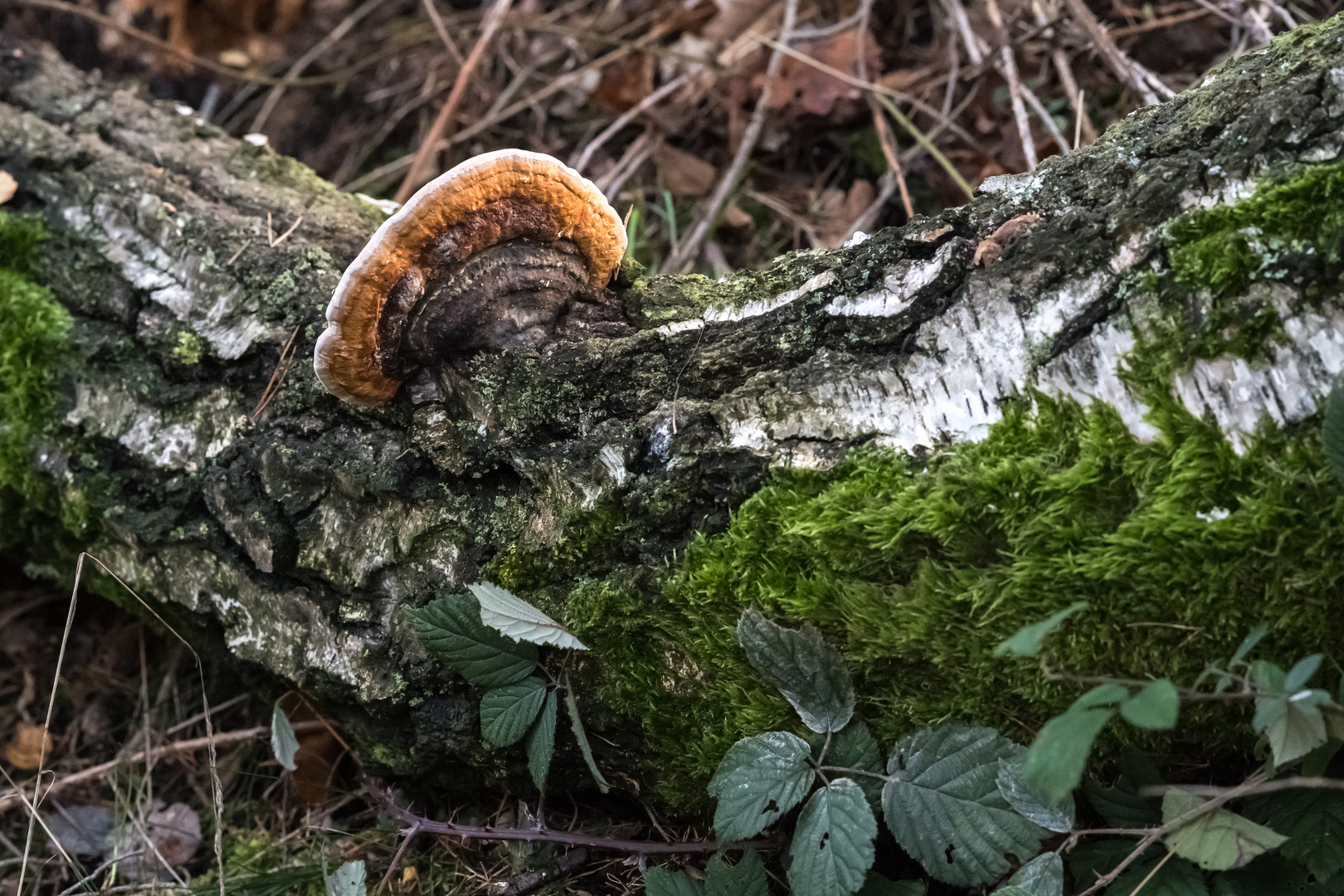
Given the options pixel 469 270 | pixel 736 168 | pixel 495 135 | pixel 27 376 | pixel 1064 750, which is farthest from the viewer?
pixel 495 135

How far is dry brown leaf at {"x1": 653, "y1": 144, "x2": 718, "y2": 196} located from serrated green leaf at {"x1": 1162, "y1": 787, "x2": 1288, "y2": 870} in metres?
3.26

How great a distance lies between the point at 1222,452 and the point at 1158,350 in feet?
0.75

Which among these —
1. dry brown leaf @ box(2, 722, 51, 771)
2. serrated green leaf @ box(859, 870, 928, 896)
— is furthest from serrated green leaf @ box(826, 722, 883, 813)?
dry brown leaf @ box(2, 722, 51, 771)

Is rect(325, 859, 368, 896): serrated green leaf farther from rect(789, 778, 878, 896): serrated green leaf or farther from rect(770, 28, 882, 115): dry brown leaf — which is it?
rect(770, 28, 882, 115): dry brown leaf

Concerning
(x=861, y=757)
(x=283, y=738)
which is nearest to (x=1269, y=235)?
(x=861, y=757)

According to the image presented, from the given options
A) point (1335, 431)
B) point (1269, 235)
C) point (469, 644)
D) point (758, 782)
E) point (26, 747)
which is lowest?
point (26, 747)

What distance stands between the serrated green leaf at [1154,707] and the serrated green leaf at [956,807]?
42cm

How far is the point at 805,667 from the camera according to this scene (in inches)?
70.7

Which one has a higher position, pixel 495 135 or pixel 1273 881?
pixel 495 135

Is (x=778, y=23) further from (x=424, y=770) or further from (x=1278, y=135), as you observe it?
(x=424, y=770)

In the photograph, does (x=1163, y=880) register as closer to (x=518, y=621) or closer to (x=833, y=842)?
(x=833, y=842)

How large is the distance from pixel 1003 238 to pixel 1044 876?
4.29 feet

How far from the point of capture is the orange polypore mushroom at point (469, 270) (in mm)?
2027

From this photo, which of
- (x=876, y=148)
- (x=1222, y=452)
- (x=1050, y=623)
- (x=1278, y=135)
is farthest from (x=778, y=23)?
(x=1050, y=623)
